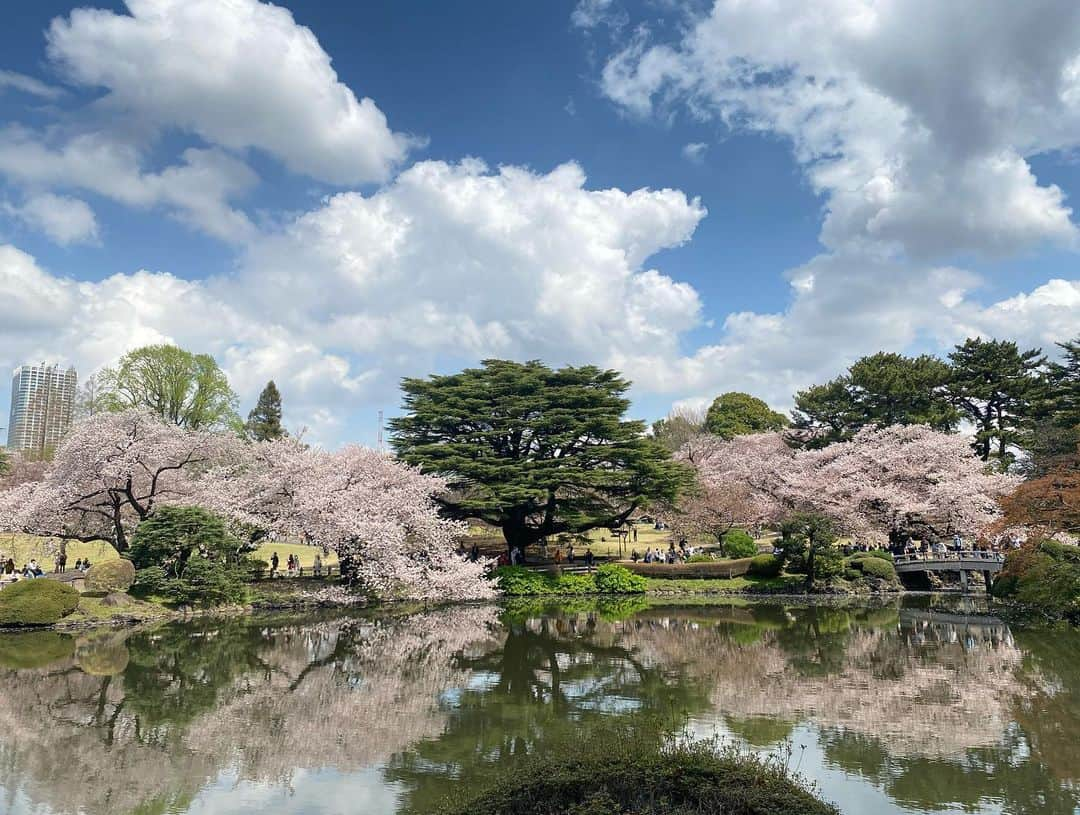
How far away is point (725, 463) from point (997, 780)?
1698 inches

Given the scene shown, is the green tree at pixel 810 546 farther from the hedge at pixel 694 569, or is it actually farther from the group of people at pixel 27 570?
the group of people at pixel 27 570

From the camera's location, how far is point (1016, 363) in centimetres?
4934

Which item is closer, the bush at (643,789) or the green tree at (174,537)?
the bush at (643,789)

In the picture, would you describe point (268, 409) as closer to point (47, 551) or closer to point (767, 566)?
point (47, 551)

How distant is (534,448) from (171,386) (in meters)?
26.3

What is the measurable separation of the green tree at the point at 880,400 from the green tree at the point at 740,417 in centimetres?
1633

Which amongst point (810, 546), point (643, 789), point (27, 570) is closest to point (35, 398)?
point (27, 570)

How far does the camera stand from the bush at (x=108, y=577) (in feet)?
87.3

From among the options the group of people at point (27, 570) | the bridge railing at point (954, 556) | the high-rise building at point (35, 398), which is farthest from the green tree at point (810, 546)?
the high-rise building at point (35, 398)

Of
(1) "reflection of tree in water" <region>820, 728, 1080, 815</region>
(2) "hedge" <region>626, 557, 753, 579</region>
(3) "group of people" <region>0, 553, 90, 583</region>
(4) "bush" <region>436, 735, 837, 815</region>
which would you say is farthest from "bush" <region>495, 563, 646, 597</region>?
(4) "bush" <region>436, 735, 837, 815</region>

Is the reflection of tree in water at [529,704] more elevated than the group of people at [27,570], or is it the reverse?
the group of people at [27,570]

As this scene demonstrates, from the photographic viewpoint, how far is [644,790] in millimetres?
7809

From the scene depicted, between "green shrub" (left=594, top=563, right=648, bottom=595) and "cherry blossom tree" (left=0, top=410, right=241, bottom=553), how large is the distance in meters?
18.9

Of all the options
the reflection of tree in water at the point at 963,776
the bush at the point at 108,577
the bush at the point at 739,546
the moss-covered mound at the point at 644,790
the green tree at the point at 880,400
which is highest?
the green tree at the point at 880,400
